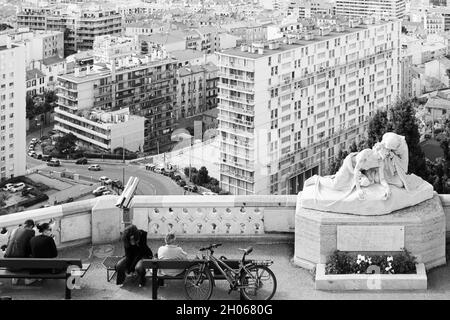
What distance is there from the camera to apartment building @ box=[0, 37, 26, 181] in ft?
180

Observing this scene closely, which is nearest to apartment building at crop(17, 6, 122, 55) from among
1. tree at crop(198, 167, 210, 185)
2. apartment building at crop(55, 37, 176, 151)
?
apartment building at crop(55, 37, 176, 151)

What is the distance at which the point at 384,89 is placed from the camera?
6162cm

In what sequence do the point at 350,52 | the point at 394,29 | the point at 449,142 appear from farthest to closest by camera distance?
the point at 394,29
the point at 350,52
the point at 449,142

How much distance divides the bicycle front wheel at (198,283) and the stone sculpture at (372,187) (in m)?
1.26

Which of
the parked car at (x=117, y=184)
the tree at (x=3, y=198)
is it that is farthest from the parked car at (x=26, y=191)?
the parked car at (x=117, y=184)

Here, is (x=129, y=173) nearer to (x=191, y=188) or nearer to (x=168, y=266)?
(x=191, y=188)

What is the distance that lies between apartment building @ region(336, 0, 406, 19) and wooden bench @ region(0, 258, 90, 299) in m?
105

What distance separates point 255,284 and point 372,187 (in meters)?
1.41

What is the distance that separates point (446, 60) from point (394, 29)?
22288 millimetres

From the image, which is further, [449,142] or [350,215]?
[449,142]

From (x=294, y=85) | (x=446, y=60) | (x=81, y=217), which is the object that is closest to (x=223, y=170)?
(x=294, y=85)

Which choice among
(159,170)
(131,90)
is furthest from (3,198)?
(131,90)

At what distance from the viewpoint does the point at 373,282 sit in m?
7.90
